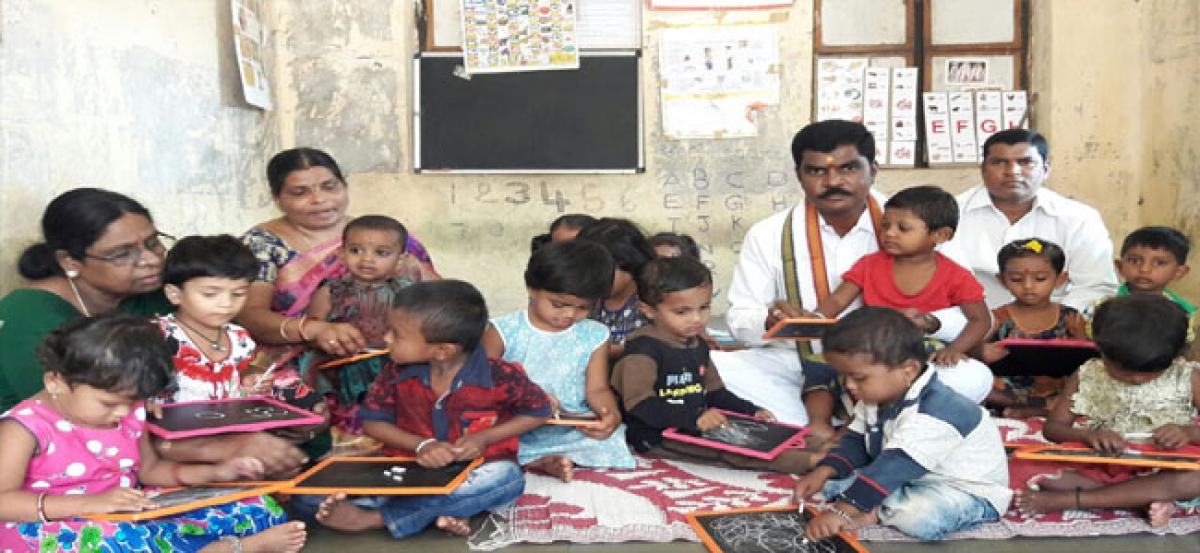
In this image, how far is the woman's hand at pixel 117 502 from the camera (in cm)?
229

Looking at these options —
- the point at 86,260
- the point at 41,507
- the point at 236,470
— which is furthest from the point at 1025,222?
the point at 41,507

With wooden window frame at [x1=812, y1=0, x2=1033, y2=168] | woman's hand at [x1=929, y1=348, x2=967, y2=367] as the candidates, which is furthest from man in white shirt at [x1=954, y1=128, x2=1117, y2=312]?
wooden window frame at [x1=812, y1=0, x2=1033, y2=168]

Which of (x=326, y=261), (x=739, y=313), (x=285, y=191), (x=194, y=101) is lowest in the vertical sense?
(x=739, y=313)

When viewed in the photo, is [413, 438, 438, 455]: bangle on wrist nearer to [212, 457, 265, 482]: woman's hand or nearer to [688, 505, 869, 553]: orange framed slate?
[212, 457, 265, 482]: woman's hand

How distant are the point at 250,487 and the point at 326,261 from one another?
1323mm

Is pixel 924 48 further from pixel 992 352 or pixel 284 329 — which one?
pixel 284 329

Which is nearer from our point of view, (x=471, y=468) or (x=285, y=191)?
(x=471, y=468)

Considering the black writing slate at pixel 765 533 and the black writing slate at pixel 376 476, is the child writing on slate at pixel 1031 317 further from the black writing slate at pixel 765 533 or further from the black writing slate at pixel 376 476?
the black writing slate at pixel 376 476

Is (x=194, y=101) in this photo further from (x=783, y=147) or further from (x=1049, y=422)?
(x=1049, y=422)

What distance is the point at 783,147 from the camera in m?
6.57

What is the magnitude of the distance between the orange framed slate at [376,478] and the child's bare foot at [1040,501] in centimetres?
159

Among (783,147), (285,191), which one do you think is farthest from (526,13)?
(285,191)

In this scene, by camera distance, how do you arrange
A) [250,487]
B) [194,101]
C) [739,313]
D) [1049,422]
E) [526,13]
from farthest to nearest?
[526,13]
[194,101]
[739,313]
[1049,422]
[250,487]

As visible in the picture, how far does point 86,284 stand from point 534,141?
152 inches
